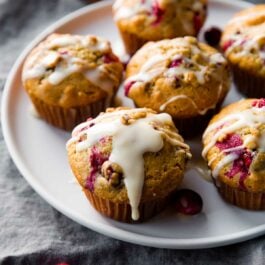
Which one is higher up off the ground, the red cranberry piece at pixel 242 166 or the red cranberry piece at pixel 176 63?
the red cranberry piece at pixel 176 63

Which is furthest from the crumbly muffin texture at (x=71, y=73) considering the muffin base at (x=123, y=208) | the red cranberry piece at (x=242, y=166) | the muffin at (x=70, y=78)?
the red cranberry piece at (x=242, y=166)

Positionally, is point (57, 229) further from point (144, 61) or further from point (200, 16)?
point (200, 16)

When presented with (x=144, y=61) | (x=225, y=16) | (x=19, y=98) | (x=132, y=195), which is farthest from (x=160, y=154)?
(x=225, y=16)

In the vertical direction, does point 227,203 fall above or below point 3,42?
below

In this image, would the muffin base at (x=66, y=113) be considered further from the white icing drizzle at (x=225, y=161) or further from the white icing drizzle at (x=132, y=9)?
the white icing drizzle at (x=225, y=161)

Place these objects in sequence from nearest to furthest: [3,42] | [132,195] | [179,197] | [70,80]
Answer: [132,195] → [179,197] → [70,80] → [3,42]

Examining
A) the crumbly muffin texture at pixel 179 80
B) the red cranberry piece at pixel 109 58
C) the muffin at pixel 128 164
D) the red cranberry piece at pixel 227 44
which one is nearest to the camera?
the muffin at pixel 128 164

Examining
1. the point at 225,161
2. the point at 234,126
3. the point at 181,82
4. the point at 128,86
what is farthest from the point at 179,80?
the point at 225,161
